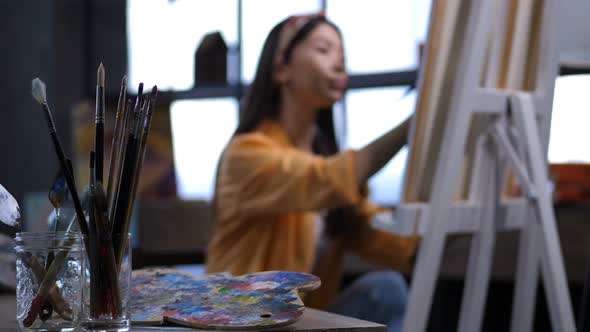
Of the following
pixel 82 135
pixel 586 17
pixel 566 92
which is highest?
pixel 586 17

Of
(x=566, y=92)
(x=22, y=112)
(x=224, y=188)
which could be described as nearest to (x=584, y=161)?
(x=566, y=92)

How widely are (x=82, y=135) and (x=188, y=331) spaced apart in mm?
3901

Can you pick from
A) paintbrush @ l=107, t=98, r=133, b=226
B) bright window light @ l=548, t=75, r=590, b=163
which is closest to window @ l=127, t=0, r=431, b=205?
bright window light @ l=548, t=75, r=590, b=163

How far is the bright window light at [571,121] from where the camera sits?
224 cm

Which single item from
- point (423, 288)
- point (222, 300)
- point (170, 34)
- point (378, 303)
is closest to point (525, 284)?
point (423, 288)

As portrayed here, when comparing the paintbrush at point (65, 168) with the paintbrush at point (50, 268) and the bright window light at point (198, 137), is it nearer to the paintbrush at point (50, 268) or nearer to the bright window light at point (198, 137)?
the paintbrush at point (50, 268)

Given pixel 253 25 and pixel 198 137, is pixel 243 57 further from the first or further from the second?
pixel 198 137

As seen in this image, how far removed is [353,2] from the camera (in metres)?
3.53

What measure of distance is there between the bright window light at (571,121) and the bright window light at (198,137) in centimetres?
199

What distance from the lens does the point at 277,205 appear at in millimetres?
1847

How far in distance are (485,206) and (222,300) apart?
2.28ft

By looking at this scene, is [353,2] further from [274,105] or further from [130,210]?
[130,210]

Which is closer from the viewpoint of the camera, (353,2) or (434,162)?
(434,162)

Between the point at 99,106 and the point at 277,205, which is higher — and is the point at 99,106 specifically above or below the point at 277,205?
above
